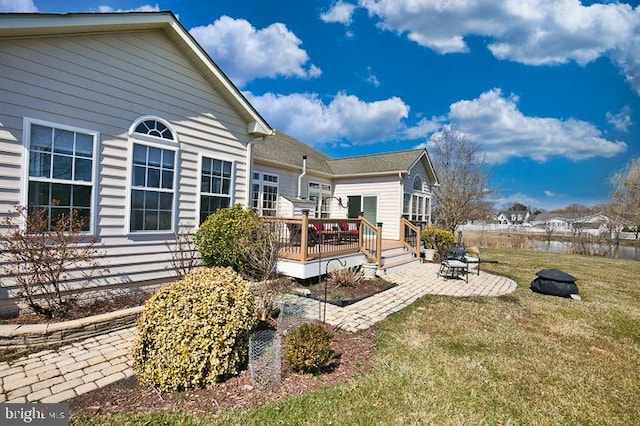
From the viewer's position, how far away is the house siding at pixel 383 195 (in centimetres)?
1399

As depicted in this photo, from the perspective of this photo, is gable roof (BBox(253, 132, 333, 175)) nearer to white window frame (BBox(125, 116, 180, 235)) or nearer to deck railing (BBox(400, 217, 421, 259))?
white window frame (BBox(125, 116, 180, 235))

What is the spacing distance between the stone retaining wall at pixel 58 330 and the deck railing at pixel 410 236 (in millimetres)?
10195

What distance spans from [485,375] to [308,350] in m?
2.31

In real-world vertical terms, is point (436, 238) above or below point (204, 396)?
above

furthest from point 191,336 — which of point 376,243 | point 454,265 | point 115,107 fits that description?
point 454,265

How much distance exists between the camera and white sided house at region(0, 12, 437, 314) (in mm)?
4430

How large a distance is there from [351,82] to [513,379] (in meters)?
22.7

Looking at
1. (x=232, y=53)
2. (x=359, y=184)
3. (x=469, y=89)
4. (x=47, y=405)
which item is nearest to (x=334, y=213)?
(x=359, y=184)

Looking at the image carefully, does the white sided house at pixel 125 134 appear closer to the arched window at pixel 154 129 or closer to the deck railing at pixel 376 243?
the arched window at pixel 154 129

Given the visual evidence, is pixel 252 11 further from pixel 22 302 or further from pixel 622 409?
pixel 622 409

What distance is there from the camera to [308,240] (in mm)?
7852

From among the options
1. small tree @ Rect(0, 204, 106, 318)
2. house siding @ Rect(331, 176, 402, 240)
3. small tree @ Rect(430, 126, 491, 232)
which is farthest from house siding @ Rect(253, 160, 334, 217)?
small tree @ Rect(430, 126, 491, 232)

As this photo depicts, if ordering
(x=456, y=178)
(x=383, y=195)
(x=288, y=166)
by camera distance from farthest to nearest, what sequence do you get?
(x=456, y=178) < (x=383, y=195) < (x=288, y=166)

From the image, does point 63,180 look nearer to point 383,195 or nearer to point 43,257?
point 43,257
